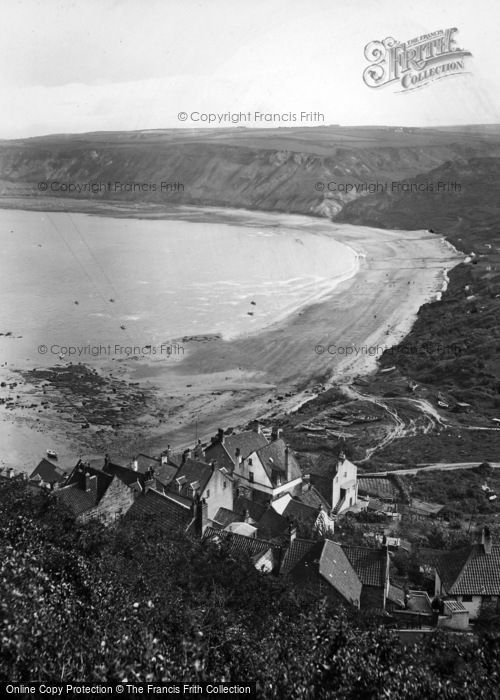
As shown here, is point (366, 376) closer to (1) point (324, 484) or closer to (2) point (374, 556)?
(1) point (324, 484)

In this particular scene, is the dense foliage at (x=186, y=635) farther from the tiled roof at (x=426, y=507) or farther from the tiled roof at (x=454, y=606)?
the tiled roof at (x=426, y=507)

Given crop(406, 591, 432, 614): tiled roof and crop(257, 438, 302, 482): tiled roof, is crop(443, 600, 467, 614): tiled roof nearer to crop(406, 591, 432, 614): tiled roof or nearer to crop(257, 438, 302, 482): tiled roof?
crop(406, 591, 432, 614): tiled roof

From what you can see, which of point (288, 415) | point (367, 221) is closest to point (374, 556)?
point (288, 415)

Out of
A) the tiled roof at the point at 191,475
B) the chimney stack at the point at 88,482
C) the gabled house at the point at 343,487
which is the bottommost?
the gabled house at the point at 343,487

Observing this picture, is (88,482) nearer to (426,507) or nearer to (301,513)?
(301,513)

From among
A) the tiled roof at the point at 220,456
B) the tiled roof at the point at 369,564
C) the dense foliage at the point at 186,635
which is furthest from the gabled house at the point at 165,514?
the dense foliage at the point at 186,635

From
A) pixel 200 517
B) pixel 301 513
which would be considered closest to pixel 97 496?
pixel 200 517

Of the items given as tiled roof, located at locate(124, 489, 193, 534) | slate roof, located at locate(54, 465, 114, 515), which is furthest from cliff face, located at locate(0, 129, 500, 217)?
tiled roof, located at locate(124, 489, 193, 534)
